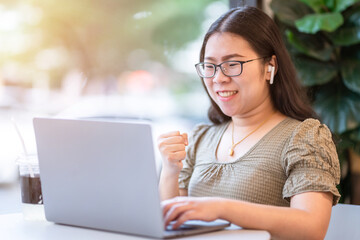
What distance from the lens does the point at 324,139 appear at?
139 centimetres

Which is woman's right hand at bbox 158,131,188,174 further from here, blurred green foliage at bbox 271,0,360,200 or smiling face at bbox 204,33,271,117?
blurred green foliage at bbox 271,0,360,200

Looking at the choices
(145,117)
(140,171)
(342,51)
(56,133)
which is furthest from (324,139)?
(342,51)

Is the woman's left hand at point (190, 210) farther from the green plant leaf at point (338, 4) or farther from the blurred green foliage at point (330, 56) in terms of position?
the green plant leaf at point (338, 4)

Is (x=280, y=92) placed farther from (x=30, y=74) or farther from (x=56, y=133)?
(x=30, y=74)

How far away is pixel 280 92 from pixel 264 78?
0.23 ft

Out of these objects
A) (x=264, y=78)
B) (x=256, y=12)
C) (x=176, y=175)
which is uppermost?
(x=256, y=12)

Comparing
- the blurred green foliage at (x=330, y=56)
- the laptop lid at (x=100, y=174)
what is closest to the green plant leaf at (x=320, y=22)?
the blurred green foliage at (x=330, y=56)

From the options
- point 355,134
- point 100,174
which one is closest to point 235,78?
point 100,174

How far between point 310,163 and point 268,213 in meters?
0.25

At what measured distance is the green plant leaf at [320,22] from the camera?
2.71 meters

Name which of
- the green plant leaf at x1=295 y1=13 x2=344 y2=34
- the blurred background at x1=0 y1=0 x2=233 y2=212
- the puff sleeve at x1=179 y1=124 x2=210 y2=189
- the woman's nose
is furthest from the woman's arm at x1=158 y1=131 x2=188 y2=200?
the green plant leaf at x1=295 y1=13 x2=344 y2=34

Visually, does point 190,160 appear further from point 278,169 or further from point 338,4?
point 338,4

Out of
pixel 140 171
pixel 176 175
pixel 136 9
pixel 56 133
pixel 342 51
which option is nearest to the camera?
pixel 140 171

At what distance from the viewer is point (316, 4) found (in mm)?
2914
